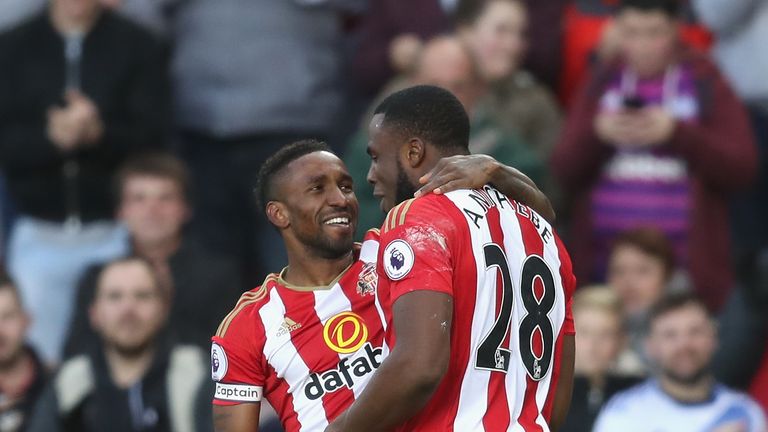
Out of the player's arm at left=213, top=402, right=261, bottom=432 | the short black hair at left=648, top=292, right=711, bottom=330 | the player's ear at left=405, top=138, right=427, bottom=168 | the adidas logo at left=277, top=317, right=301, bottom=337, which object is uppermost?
the player's ear at left=405, top=138, right=427, bottom=168

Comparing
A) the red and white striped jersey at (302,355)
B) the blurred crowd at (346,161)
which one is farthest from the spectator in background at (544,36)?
the red and white striped jersey at (302,355)

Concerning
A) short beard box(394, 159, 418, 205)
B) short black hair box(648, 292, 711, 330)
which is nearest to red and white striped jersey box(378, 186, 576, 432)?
short beard box(394, 159, 418, 205)

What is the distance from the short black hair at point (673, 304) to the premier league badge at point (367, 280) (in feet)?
11.0

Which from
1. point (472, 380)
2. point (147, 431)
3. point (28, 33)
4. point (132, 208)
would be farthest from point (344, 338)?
point (28, 33)

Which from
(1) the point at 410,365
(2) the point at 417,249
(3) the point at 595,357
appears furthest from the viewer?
(3) the point at 595,357

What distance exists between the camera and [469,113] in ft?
28.9

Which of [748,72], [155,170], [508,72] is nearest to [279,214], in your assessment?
[155,170]

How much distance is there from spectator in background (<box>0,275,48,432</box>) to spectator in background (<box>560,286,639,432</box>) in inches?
108

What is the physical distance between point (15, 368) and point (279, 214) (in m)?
3.84

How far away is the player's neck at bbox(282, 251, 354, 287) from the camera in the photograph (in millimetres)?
5305

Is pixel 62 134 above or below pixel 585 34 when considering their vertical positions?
below

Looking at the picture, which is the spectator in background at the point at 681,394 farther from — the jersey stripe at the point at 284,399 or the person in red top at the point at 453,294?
the jersey stripe at the point at 284,399

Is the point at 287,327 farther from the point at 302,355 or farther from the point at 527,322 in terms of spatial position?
the point at 527,322

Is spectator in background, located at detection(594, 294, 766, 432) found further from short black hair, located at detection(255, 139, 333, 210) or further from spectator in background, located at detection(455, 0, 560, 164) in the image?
short black hair, located at detection(255, 139, 333, 210)
